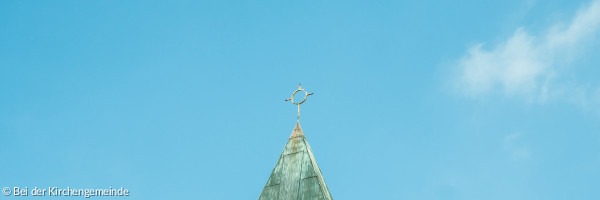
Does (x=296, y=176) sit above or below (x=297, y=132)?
below

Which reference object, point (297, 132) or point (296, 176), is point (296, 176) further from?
point (297, 132)

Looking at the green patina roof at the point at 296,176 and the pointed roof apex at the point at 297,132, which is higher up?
the pointed roof apex at the point at 297,132

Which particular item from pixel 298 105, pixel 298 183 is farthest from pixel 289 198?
pixel 298 105

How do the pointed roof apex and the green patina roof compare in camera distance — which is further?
the pointed roof apex

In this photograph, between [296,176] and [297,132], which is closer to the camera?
[296,176]

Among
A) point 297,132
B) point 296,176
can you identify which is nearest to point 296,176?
point 296,176

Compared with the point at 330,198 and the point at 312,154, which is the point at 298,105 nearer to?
the point at 312,154

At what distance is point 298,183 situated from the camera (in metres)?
28.2

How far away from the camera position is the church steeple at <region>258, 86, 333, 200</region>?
27.6 m

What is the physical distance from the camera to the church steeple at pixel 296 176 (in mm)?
27578

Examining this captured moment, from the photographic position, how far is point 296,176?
28.5 meters

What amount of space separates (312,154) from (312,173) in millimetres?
1683

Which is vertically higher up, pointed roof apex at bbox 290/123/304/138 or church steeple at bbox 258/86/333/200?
pointed roof apex at bbox 290/123/304/138

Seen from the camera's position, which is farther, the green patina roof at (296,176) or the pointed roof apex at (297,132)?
the pointed roof apex at (297,132)
